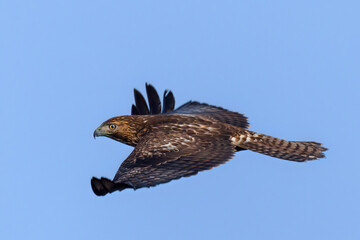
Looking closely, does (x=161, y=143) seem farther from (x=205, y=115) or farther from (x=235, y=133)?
(x=205, y=115)

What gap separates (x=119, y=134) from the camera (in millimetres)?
14766

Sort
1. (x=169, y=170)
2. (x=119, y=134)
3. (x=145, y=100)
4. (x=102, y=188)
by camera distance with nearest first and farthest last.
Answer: (x=102, y=188) → (x=169, y=170) → (x=119, y=134) → (x=145, y=100)

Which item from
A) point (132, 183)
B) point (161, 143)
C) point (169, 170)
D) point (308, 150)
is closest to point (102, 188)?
point (132, 183)

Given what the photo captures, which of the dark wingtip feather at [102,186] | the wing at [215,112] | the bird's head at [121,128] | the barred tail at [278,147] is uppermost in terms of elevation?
the wing at [215,112]

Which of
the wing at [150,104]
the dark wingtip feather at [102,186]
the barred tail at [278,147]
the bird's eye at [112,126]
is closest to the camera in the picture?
the dark wingtip feather at [102,186]

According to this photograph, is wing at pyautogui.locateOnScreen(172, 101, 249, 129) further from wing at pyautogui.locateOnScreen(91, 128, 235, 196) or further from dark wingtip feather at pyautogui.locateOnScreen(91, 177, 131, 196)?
dark wingtip feather at pyautogui.locateOnScreen(91, 177, 131, 196)

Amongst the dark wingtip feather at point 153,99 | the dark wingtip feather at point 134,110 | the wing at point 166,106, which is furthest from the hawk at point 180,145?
the dark wingtip feather at point 134,110

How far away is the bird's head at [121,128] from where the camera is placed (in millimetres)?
14641

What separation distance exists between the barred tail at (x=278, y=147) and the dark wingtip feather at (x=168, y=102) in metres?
3.24

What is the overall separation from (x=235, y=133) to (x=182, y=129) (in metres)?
1.13

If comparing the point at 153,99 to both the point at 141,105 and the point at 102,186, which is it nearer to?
the point at 141,105

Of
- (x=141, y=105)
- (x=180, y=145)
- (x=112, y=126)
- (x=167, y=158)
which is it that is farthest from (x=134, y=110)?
(x=167, y=158)

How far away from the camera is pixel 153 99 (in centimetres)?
1709

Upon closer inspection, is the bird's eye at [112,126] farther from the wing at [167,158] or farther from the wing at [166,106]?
the wing at [166,106]
